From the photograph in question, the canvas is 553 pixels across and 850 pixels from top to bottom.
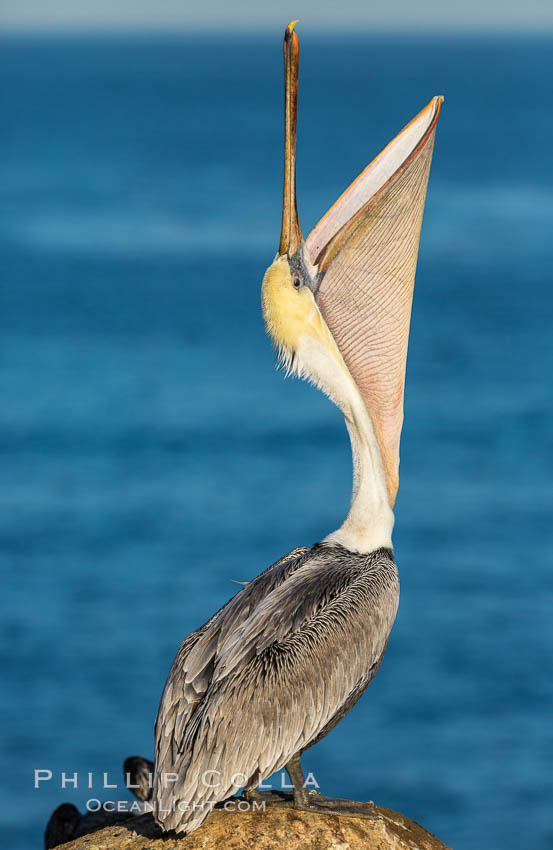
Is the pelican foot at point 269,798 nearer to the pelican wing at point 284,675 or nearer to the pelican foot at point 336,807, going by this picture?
the pelican foot at point 336,807

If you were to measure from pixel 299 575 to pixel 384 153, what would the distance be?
2.35 meters

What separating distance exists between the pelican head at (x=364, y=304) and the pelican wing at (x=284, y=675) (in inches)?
18.2

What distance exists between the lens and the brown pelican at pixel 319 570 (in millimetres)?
6570

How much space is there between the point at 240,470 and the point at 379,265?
25119 mm

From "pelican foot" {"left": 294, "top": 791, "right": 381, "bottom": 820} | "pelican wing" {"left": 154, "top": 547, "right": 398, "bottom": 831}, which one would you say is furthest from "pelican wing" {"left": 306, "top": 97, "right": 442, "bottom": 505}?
"pelican foot" {"left": 294, "top": 791, "right": 381, "bottom": 820}

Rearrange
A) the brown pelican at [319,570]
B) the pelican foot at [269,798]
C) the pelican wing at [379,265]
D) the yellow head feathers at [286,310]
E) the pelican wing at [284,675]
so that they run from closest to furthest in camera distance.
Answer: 1. the pelican wing at [284,675]
2. the brown pelican at [319,570]
3. the pelican foot at [269,798]
4. the yellow head feathers at [286,310]
5. the pelican wing at [379,265]

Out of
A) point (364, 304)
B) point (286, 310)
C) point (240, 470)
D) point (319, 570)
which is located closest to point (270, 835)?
point (319, 570)

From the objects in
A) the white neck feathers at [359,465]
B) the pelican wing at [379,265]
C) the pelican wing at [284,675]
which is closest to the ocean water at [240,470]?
the white neck feathers at [359,465]

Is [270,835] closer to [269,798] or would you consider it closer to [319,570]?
[269,798]

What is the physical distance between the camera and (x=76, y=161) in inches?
3130

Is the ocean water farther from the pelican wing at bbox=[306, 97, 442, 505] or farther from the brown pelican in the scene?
the pelican wing at bbox=[306, 97, 442, 505]

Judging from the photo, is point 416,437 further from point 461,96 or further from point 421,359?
point 461,96

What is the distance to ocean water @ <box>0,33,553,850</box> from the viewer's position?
20969 millimetres

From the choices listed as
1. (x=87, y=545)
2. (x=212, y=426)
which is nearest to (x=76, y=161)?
(x=212, y=426)
